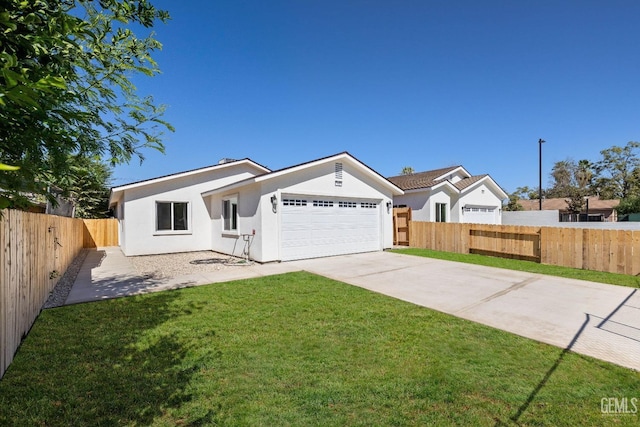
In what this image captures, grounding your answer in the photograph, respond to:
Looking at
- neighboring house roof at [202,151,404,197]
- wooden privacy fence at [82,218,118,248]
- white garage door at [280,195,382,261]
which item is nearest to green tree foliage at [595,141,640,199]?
neighboring house roof at [202,151,404,197]

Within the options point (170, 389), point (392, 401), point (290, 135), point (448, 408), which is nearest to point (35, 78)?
point (170, 389)

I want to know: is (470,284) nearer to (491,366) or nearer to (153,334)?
(491,366)

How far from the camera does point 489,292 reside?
6.89 m

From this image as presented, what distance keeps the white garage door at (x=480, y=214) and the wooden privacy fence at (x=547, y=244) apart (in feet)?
22.8

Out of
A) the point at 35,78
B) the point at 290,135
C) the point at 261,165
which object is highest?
the point at 290,135

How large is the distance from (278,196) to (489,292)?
24.1 ft

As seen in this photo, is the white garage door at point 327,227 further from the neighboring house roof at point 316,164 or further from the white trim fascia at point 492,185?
the white trim fascia at point 492,185

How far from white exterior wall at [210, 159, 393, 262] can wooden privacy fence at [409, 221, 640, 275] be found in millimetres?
2825

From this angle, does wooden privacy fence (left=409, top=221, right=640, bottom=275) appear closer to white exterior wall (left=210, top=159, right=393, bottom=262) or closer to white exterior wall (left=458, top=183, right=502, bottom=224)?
white exterior wall (left=210, top=159, right=393, bottom=262)

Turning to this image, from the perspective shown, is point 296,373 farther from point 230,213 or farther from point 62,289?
point 230,213

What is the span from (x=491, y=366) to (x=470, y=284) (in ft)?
14.7

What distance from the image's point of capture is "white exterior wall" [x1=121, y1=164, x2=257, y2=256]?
44.7 feet

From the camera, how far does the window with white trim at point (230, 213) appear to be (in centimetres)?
1298

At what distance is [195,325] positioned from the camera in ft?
16.0
